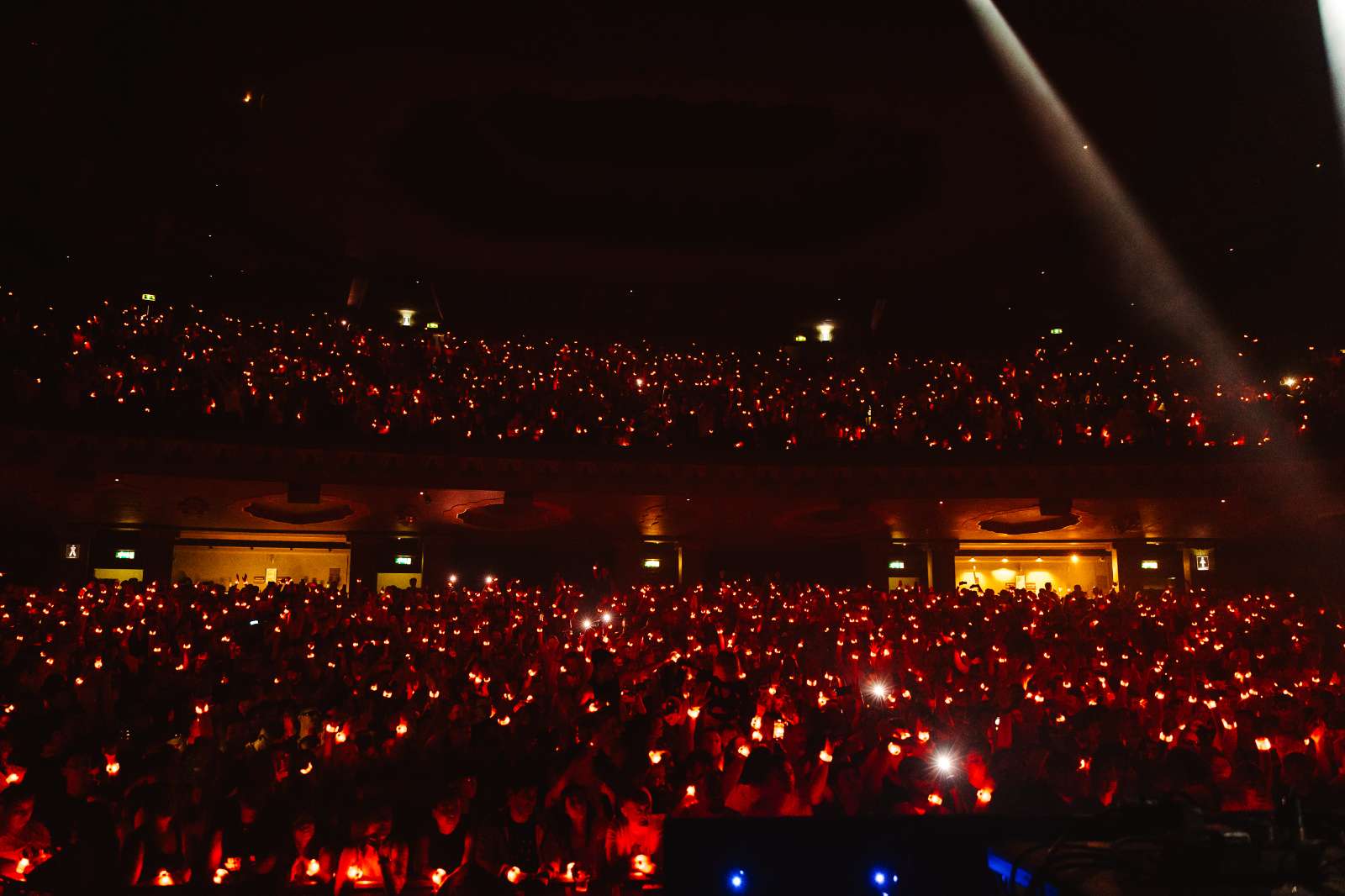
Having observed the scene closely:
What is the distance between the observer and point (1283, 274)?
2325cm

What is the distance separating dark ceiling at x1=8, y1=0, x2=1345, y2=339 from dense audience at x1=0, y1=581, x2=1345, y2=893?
8557mm

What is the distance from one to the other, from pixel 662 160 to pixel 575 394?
624 centimetres

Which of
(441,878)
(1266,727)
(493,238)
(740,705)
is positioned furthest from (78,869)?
(493,238)

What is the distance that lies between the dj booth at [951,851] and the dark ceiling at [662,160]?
12.7 m

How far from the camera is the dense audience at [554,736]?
5355 millimetres

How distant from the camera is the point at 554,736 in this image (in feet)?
20.4

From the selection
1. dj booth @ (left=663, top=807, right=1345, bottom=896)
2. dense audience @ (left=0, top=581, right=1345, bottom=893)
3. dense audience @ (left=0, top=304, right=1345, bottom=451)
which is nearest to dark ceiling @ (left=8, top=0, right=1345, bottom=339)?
dense audience @ (left=0, top=304, right=1345, bottom=451)

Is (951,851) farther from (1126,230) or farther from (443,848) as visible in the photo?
(1126,230)

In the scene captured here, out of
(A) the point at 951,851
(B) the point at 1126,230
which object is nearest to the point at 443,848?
(A) the point at 951,851

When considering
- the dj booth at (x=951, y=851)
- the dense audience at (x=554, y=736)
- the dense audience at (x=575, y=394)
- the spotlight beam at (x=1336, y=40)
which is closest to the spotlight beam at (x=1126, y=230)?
the spotlight beam at (x=1336, y=40)

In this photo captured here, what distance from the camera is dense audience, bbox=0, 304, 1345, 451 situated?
674 inches

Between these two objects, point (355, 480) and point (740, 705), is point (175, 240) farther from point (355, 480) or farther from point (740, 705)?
point (740, 705)

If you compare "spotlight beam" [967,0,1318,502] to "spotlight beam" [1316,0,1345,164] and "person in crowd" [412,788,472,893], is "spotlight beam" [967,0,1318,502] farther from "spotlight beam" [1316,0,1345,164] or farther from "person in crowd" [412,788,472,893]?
"person in crowd" [412,788,472,893]

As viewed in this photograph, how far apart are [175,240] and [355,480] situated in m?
10.1
